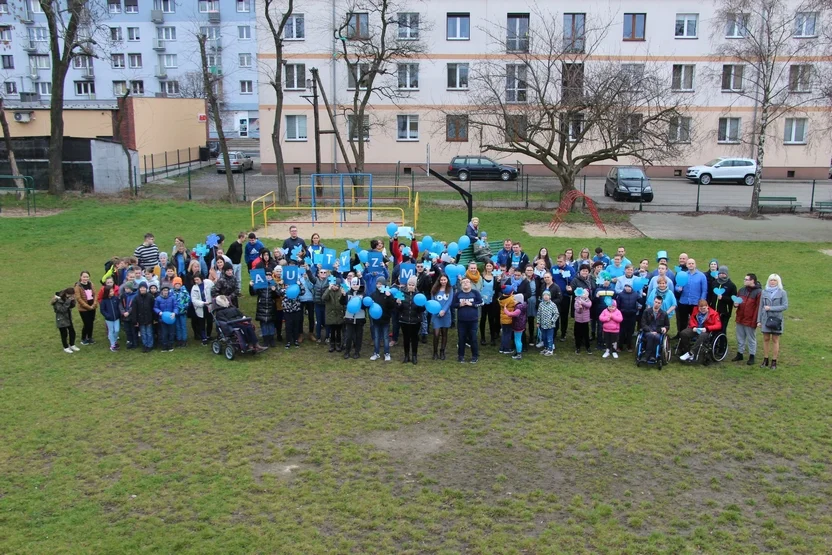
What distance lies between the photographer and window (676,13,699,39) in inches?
1606

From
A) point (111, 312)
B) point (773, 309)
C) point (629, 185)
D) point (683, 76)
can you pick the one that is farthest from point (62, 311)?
point (683, 76)

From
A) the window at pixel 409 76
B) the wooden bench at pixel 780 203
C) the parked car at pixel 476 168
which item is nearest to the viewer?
the wooden bench at pixel 780 203

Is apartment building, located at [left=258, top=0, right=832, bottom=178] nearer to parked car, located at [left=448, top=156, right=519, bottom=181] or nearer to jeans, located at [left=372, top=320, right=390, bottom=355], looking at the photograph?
parked car, located at [left=448, top=156, right=519, bottom=181]

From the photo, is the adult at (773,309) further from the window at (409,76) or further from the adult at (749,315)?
the window at (409,76)

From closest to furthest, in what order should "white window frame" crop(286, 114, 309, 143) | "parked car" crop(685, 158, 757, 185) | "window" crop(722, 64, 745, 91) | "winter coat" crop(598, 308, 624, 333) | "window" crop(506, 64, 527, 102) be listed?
"winter coat" crop(598, 308, 624, 333) < "window" crop(506, 64, 527, 102) < "parked car" crop(685, 158, 757, 185) < "window" crop(722, 64, 745, 91) < "white window frame" crop(286, 114, 309, 143)

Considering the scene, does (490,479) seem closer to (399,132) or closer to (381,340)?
(381,340)

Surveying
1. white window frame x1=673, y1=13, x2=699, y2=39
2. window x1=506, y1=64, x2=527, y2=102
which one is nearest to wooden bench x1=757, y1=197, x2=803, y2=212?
window x1=506, y1=64, x2=527, y2=102

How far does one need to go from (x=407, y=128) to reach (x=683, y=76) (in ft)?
53.9

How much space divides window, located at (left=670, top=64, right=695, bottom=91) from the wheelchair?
3392 centimetres

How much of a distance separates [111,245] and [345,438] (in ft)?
48.7

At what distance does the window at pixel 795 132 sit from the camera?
41906 millimetres

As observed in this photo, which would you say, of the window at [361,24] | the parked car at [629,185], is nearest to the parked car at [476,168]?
the parked car at [629,185]

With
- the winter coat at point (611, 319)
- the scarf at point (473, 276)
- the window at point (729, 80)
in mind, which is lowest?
the winter coat at point (611, 319)

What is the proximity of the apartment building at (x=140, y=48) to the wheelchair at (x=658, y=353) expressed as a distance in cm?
5790
